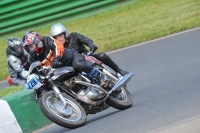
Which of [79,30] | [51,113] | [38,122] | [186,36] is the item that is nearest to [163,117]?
[51,113]

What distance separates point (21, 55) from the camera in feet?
43.8

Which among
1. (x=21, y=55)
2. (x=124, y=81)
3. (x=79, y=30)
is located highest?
(x=124, y=81)

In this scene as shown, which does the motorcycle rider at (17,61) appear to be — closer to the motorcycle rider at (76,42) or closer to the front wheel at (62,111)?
the motorcycle rider at (76,42)

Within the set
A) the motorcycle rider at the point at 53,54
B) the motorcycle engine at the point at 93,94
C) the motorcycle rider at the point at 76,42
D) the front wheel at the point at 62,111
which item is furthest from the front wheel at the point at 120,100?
the front wheel at the point at 62,111

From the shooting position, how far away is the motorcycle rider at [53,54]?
370 inches

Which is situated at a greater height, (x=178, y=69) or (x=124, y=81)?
(x=124, y=81)

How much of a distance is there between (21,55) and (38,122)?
10.4 feet

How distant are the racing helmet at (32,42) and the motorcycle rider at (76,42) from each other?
2.46ft

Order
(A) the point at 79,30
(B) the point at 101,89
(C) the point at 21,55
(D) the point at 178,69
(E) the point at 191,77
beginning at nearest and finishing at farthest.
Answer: (B) the point at 101,89, (E) the point at 191,77, (D) the point at 178,69, (C) the point at 21,55, (A) the point at 79,30

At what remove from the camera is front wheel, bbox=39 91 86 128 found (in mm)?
8617

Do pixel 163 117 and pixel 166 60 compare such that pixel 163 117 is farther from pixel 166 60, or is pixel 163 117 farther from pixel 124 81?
pixel 166 60

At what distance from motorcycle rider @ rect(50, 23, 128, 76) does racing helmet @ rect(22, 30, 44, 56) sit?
2.46ft

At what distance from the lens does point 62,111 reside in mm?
8844

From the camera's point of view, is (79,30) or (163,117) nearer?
(163,117)
